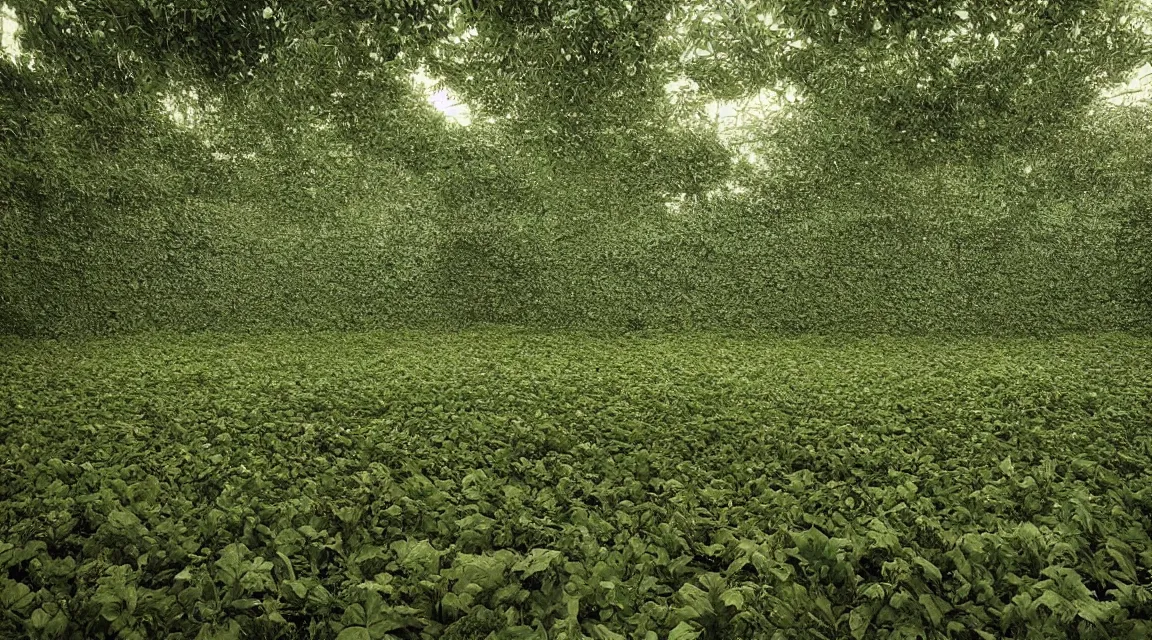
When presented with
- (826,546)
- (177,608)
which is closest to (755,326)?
(826,546)

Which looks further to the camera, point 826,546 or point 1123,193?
point 1123,193

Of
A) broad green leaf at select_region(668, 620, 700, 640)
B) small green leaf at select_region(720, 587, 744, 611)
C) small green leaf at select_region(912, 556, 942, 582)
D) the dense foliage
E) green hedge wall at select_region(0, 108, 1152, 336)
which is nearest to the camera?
broad green leaf at select_region(668, 620, 700, 640)

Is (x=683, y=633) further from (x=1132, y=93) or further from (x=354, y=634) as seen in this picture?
(x=1132, y=93)

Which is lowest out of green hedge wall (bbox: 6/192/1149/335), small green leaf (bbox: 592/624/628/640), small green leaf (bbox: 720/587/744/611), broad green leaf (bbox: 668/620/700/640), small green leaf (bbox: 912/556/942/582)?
small green leaf (bbox: 592/624/628/640)

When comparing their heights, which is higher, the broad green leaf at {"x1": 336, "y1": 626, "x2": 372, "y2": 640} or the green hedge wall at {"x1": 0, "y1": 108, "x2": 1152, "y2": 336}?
the green hedge wall at {"x1": 0, "y1": 108, "x2": 1152, "y2": 336}

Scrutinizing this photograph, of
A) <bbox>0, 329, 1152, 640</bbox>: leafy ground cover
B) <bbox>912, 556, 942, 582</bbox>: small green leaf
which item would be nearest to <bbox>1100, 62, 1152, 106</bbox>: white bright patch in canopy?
<bbox>0, 329, 1152, 640</bbox>: leafy ground cover

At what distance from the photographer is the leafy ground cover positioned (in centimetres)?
276

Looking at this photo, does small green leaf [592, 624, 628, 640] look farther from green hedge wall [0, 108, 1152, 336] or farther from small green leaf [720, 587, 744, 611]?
green hedge wall [0, 108, 1152, 336]

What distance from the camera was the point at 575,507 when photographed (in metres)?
4.13

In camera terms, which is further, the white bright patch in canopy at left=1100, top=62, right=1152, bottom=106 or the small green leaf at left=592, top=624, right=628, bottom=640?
the white bright patch in canopy at left=1100, top=62, right=1152, bottom=106

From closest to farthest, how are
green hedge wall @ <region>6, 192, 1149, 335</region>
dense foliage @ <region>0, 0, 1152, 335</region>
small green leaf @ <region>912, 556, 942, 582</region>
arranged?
small green leaf @ <region>912, 556, 942, 582</region>, dense foliage @ <region>0, 0, 1152, 335</region>, green hedge wall @ <region>6, 192, 1149, 335</region>

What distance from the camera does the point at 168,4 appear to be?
Answer: 6625 mm

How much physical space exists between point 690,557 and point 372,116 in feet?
36.8

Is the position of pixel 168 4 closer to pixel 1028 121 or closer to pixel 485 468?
pixel 485 468
